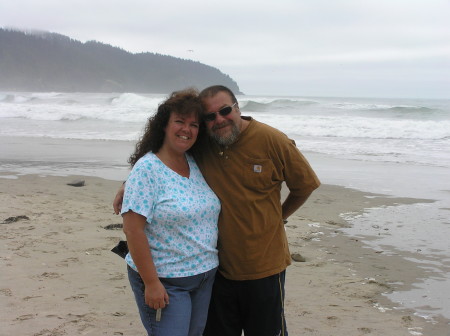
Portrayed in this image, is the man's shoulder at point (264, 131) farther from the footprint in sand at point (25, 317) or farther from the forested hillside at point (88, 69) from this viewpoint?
the forested hillside at point (88, 69)

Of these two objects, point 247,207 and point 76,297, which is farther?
point 76,297

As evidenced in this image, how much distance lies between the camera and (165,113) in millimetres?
2537

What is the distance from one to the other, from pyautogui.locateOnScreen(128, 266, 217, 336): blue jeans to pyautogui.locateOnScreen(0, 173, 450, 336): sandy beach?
1277 millimetres

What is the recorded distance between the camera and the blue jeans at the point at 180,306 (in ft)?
7.83

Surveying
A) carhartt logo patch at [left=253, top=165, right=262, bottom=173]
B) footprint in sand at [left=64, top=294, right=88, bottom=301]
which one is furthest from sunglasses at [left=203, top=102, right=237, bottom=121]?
footprint in sand at [left=64, top=294, right=88, bottom=301]

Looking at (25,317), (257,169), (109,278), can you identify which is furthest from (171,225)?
(109,278)

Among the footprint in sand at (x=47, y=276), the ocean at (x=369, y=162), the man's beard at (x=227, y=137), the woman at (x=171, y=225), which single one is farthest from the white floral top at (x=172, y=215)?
the ocean at (x=369, y=162)

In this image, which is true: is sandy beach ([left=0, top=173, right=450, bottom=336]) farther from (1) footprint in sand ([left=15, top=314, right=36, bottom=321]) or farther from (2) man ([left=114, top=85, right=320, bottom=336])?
(2) man ([left=114, top=85, right=320, bottom=336])

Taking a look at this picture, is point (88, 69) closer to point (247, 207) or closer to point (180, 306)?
point (247, 207)

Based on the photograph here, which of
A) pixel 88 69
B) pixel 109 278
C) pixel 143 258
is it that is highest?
pixel 88 69

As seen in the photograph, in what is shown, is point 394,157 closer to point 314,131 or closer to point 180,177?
point 314,131

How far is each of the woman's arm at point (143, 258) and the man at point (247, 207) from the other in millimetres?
434

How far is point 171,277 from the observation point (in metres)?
2.41

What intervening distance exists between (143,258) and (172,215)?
9.5 inches
